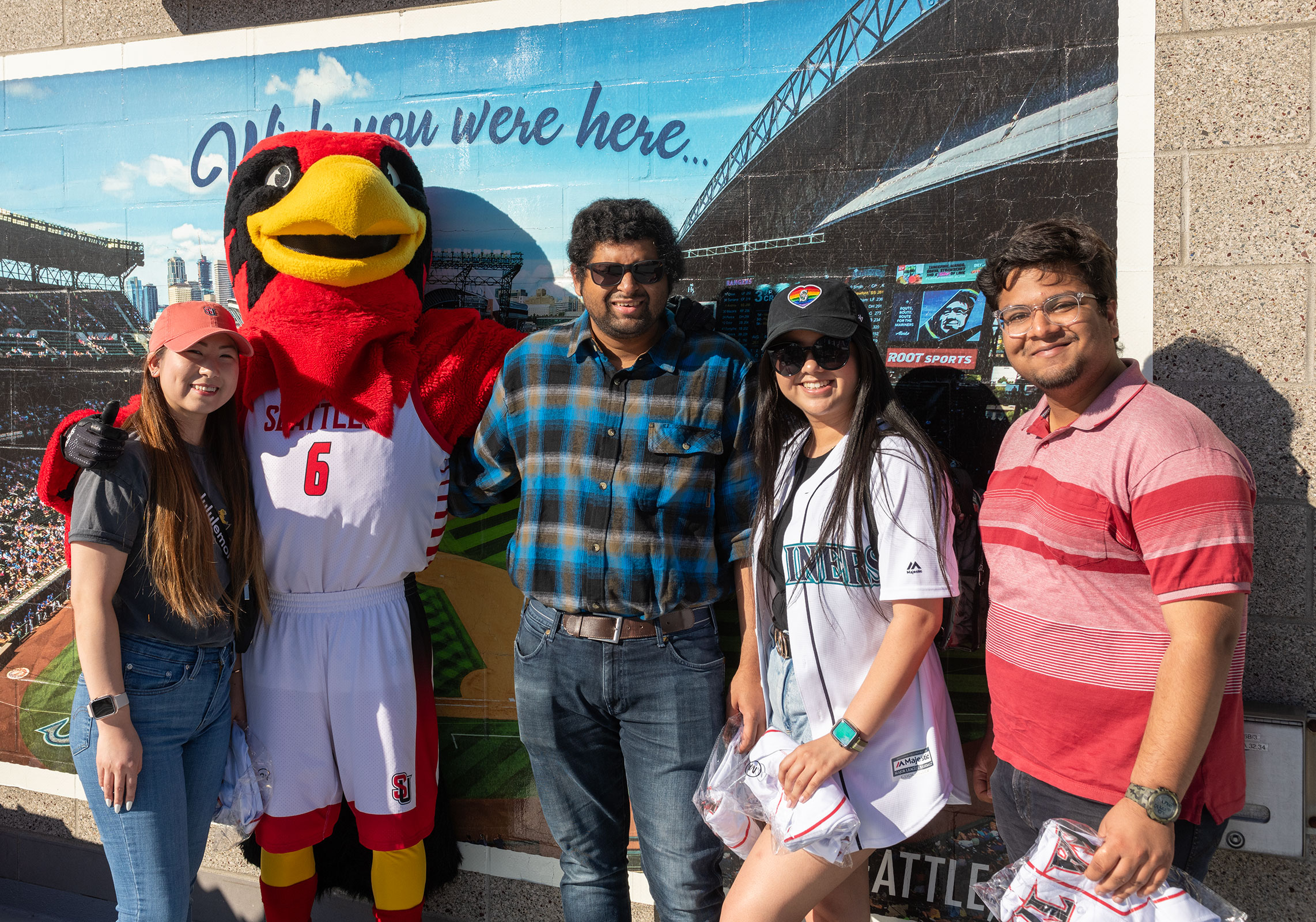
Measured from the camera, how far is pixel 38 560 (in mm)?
3625

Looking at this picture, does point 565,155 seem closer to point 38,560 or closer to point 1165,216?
point 1165,216

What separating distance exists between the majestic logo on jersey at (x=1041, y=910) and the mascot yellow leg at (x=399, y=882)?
182 centimetres

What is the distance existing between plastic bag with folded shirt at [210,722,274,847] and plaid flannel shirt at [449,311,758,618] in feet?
3.25

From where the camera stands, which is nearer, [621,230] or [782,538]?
[782,538]

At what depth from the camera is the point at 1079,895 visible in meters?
1.77

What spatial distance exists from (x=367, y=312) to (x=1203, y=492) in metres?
2.32

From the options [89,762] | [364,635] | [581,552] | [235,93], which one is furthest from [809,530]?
[235,93]

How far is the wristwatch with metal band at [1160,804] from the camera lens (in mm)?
1653

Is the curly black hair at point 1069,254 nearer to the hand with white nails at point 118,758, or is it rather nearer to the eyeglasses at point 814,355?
the eyeglasses at point 814,355

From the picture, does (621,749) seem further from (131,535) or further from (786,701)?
(131,535)

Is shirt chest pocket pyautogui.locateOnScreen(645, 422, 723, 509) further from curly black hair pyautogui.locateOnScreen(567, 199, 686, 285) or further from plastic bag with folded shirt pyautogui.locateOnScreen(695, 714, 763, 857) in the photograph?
plastic bag with folded shirt pyautogui.locateOnScreen(695, 714, 763, 857)

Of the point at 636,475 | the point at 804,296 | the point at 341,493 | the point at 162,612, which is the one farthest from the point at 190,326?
the point at 804,296

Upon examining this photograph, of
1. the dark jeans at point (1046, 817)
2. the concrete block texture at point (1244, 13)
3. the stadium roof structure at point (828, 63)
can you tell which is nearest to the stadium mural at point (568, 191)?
the stadium roof structure at point (828, 63)

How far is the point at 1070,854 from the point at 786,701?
70cm
